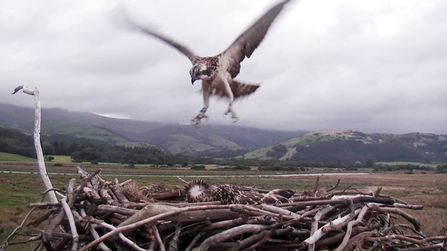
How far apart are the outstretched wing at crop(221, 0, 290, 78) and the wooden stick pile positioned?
261 centimetres

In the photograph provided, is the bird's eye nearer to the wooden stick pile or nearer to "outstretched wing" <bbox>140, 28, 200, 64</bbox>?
"outstretched wing" <bbox>140, 28, 200, 64</bbox>

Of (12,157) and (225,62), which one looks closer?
(225,62)

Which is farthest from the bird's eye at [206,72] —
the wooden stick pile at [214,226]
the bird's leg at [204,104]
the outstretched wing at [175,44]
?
the wooden stick pile at [214,226]

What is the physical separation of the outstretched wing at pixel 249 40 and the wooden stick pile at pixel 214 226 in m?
2.61

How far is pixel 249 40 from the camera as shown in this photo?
5941 mm

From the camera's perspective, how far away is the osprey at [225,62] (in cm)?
561

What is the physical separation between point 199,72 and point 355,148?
544ft

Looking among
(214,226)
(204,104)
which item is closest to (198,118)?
(204,104)

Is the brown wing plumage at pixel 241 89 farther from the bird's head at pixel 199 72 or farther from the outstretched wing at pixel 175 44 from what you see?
the bird's head at pixel 199 72

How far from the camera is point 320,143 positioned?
15750cm

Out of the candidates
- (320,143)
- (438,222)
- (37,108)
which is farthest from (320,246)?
(320,143)

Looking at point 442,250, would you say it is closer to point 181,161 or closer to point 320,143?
point 181,161

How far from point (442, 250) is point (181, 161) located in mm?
75106

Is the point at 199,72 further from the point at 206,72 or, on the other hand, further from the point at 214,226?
the point at 214,226
